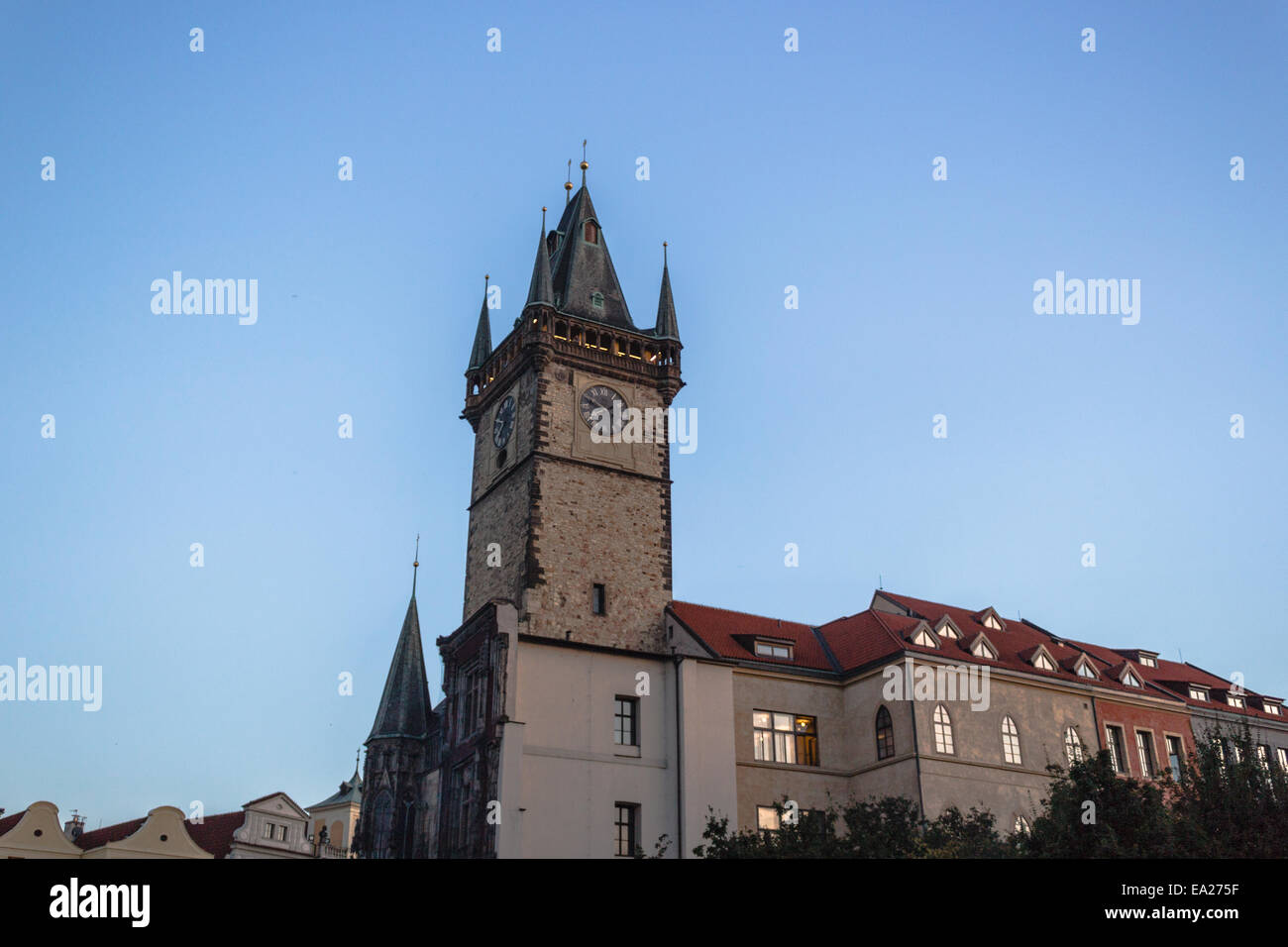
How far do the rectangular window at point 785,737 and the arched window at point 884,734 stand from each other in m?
2.62

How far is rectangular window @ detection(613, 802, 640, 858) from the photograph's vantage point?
4144 cm

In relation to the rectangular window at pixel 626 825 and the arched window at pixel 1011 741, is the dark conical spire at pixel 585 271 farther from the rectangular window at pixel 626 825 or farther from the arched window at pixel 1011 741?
the arched window at pixel 1011 741

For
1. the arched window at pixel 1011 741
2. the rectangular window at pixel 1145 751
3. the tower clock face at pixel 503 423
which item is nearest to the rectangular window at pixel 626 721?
the tower clock face at pixel 503 423

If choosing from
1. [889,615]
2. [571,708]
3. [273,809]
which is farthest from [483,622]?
[273,809]

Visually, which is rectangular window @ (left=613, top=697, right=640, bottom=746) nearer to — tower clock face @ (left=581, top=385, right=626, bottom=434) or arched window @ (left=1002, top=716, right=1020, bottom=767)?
tower clock face @ (left=581, top=385, right=626, bottom=434)

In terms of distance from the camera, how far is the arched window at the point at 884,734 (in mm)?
44562

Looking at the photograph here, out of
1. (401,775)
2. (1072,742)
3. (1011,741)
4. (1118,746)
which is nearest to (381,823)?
(401,775)

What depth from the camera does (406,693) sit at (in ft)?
170

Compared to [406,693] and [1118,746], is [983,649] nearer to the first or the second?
[1118,746]

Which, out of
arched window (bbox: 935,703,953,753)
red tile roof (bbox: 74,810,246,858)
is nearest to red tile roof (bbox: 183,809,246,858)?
red tile roof (bbox: 74,810,246,858)

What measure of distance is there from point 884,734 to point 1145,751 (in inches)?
540
